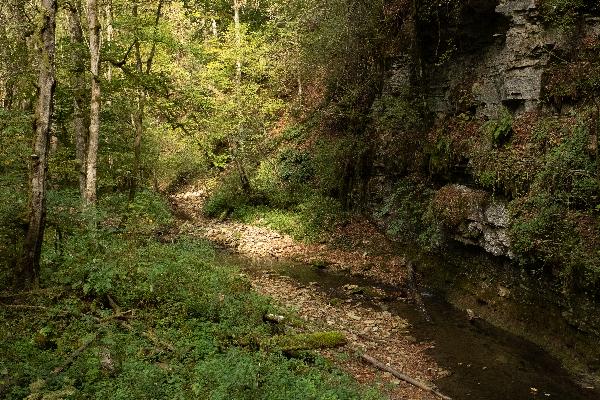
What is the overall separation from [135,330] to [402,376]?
471 centimetres

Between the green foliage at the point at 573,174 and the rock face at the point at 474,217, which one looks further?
the rock face at the point at 474,217

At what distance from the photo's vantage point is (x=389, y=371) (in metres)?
8.30

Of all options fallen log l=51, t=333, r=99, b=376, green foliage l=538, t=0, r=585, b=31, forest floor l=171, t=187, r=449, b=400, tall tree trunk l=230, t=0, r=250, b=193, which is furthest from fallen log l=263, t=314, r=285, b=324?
tall tree trunk l=230, t=0, r=250, b=193

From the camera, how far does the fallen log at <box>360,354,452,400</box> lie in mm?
7746

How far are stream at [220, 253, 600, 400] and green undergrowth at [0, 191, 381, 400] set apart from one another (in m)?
2.44

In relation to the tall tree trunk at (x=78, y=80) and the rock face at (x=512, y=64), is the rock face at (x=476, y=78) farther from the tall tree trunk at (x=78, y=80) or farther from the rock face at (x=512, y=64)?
the tall tree trunk at (x=78, y=80)

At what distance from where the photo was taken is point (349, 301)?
12234 mm

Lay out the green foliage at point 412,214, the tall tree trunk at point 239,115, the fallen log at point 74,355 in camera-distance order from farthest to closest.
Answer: the tall tree trunk at point 239,115 → the green foliage at point 412,214 → the fallen log at point 74,355

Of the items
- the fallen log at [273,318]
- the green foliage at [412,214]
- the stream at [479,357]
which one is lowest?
the stream at [479,357]

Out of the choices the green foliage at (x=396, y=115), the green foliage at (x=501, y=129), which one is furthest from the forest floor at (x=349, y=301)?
the green foliage at (x=501, y=129)

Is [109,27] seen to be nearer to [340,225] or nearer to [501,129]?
[340,225]

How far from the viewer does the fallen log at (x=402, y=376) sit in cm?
775

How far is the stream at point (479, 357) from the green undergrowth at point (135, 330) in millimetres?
2438

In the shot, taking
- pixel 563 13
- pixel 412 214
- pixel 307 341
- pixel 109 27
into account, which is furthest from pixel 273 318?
pixel 109 27
